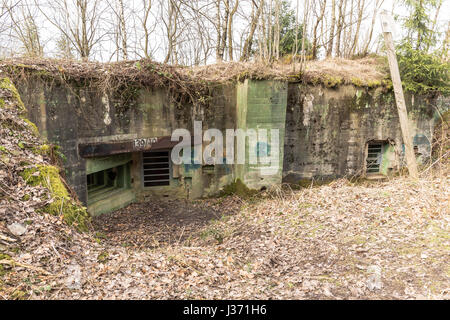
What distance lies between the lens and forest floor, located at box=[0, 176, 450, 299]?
328cm

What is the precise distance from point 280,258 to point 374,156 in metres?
8.04

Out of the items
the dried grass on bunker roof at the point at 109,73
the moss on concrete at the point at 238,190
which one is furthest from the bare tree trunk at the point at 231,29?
the moss on concrete at the point at 238,190

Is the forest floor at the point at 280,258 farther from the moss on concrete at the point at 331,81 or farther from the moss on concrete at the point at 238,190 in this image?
the moss on concrete at the point at 331,81

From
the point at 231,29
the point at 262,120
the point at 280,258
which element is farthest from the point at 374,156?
the point at 231,29

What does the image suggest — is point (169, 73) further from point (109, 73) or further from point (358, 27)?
point (358, 27)

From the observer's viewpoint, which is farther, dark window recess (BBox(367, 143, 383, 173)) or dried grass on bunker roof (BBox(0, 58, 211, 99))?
dark window recess (BBox(367, 143, 383, 173))

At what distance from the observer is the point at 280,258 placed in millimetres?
4492

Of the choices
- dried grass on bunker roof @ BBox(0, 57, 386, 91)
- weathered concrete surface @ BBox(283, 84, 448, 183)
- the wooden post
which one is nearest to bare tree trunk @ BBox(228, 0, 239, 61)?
dried grass on bunker roof @ BBox(0, 57, 386, 91)

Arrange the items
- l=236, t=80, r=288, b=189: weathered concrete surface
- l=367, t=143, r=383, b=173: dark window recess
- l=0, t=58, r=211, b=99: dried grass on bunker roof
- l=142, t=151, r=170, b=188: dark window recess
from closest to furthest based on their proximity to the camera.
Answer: l=0, t=58, r=211, b=99: dried grass on bunker roof
l=236, t=80, r=288, b=189: weathered concrete surface
l=142, t=151, r=170, b=188: dark window recess
l=367, t=143, r=383, b=173: dark window recess

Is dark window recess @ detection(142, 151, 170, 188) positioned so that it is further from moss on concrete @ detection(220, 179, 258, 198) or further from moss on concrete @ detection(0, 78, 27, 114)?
moss on concrete @ detection(0, 78, 27, 114)

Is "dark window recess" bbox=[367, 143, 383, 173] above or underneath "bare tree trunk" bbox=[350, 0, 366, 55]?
underneath

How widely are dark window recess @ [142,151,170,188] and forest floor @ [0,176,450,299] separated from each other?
9.59ft

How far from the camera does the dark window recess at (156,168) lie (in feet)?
29.9
